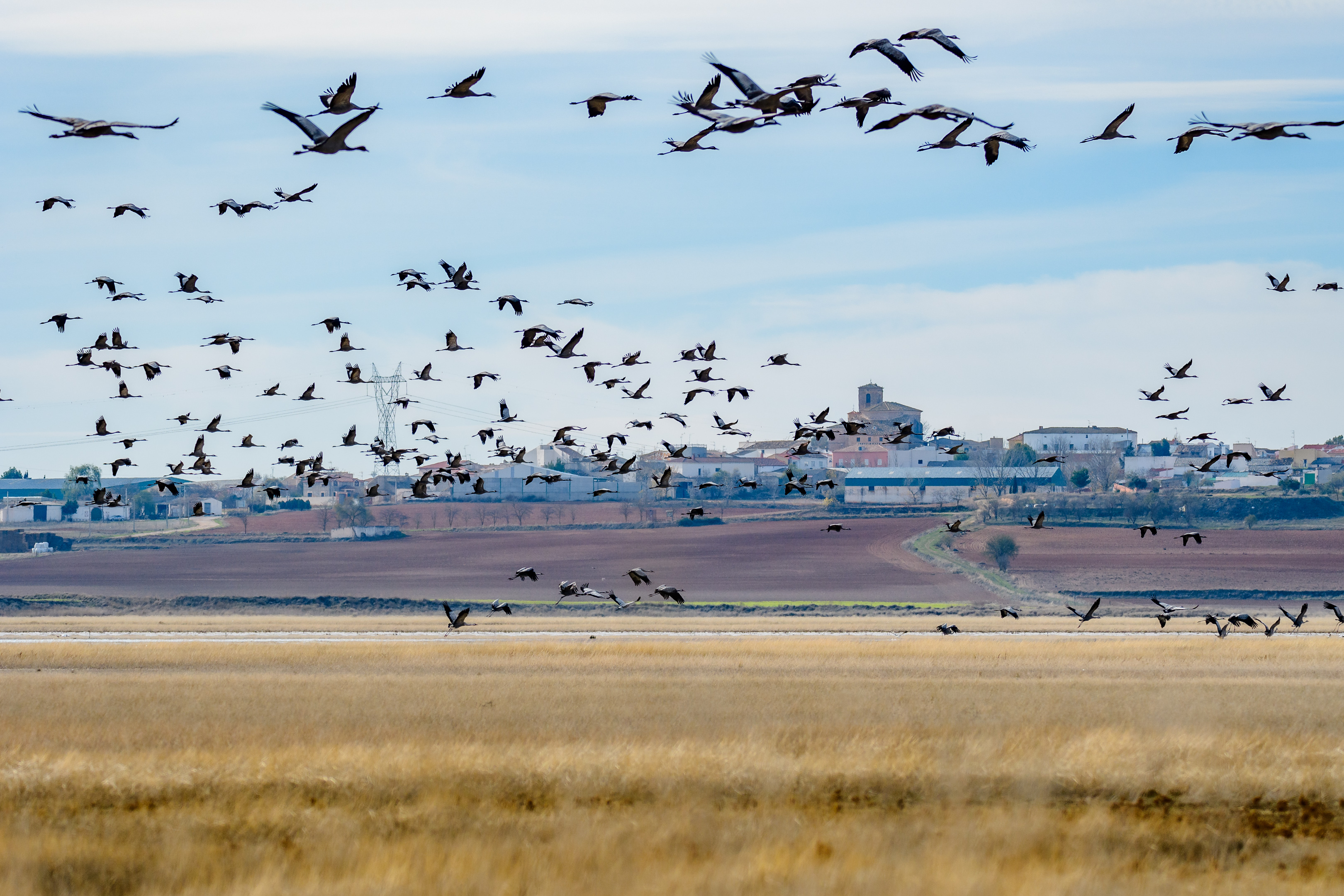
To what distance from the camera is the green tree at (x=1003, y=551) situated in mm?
120812

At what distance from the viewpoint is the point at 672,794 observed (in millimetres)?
20328

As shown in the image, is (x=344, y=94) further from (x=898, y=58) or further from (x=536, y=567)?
(x=536, y=567)

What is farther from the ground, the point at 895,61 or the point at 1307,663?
the point at 895,61

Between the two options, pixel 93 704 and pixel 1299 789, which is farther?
pixel 93 704

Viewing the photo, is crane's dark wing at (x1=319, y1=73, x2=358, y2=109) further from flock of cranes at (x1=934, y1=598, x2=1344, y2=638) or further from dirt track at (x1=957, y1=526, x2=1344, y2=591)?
dirt track at (x1=957, y1=526, x2=1344, y2=591)

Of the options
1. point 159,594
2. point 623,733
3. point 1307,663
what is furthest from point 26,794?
point 159,594

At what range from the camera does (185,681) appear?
40.5 meters

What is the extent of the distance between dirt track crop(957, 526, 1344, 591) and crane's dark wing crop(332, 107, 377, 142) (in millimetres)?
103106

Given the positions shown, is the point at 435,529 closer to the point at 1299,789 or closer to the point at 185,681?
the point at 185,681

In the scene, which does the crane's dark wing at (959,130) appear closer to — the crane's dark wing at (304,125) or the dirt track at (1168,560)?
the crane's dark wing at (304,125)

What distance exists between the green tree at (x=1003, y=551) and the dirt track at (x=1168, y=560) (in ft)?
3.17

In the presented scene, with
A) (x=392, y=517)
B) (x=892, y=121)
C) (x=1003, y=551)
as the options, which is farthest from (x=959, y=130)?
(x=392, y=517)

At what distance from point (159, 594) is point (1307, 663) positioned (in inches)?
3530

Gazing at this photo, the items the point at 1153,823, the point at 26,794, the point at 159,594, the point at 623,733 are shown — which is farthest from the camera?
the point at 159,594
